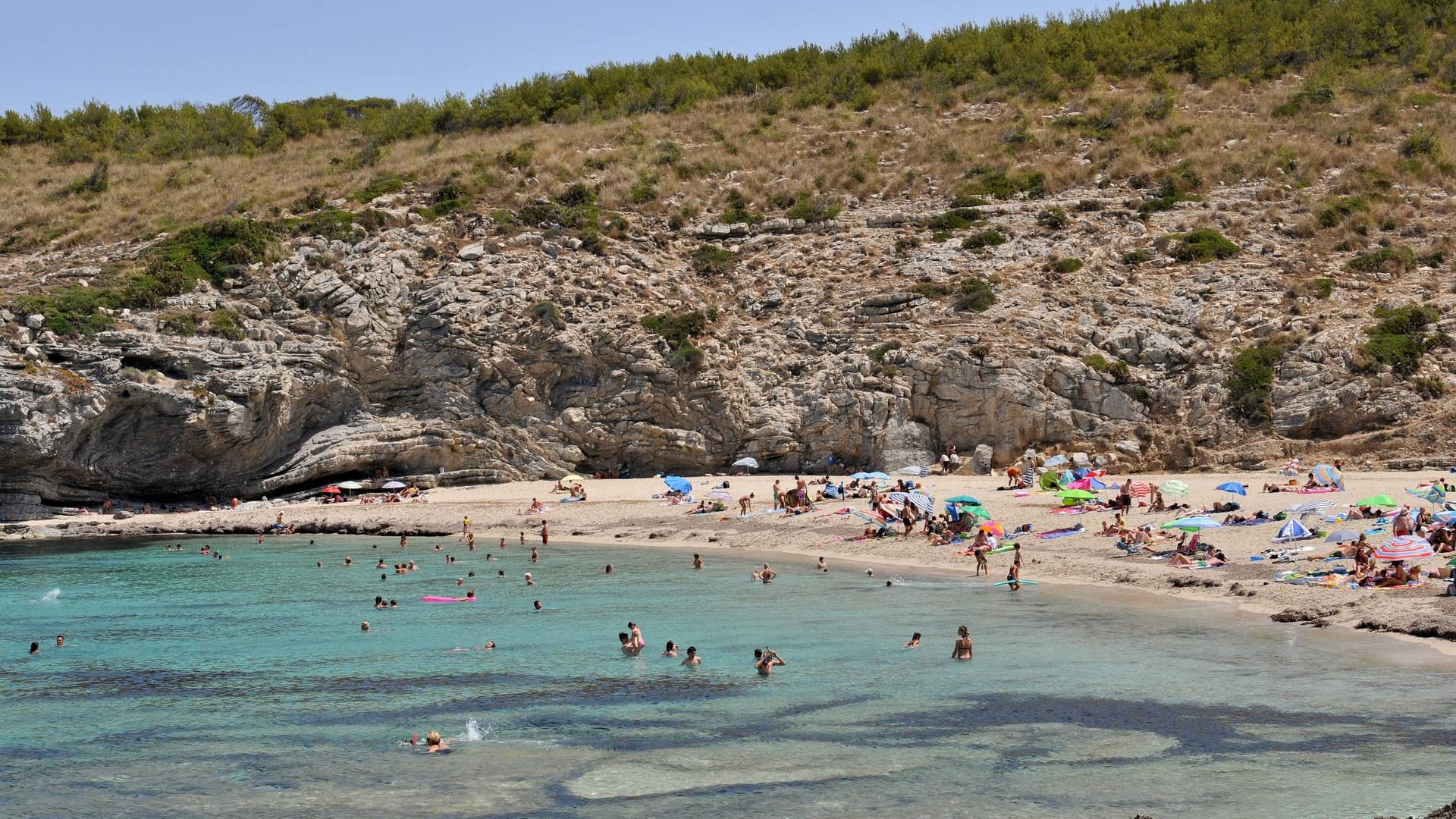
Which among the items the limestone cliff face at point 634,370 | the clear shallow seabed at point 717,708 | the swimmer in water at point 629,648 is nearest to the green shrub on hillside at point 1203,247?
the limestone cliff face at point 634,370

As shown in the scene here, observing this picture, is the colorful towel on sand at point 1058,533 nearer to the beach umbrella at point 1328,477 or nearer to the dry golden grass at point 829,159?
the beach umbrella at point 1328,477

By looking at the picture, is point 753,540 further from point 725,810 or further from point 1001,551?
point 725,810

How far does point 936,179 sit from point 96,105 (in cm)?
5809

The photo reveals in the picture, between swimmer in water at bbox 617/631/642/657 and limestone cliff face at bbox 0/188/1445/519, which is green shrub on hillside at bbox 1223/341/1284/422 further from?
swimmer in water at bbox 617/631/642/657

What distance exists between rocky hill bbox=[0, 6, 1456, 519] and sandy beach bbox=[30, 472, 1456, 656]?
259 centimetres

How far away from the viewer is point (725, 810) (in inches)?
535

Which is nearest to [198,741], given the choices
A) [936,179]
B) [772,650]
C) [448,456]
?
[772,650]

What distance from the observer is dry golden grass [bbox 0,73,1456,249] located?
188ft

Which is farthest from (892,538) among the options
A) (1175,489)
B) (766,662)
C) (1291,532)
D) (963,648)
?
(766,662)

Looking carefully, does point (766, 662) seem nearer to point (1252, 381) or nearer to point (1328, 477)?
point (1328, 477)

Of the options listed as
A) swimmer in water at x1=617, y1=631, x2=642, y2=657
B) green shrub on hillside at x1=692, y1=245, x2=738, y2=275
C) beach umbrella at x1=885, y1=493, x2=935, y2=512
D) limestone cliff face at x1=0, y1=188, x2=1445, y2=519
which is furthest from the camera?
green shrub on hillside at x1=692, y1=245, x2=738, y2=275

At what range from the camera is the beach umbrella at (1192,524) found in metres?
29.0

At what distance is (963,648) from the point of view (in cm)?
2102

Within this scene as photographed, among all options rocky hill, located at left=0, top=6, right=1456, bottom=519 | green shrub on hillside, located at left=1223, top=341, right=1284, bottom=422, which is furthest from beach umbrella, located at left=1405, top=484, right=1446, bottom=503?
green shrub on hillside, located at left=1223, top=341, right=1284, bottom=422
